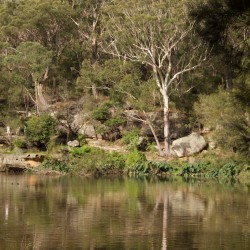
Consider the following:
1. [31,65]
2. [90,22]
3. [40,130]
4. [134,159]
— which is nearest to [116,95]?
[40,130]

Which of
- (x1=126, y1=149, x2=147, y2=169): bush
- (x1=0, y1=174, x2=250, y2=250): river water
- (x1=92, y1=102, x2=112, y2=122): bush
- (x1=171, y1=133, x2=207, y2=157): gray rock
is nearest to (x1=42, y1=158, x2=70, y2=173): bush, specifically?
(x1=126, y1=149, x2=147, y2=169): bush

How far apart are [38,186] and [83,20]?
2110cm

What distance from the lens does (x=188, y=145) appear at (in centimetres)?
4038

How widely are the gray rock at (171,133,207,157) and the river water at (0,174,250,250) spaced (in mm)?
6464

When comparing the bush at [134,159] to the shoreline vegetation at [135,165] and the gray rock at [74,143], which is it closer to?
the shoreline vegetation at [135,165]

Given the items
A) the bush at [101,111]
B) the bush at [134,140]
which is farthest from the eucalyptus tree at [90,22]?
the bush at [134,140]

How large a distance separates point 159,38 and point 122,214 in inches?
801

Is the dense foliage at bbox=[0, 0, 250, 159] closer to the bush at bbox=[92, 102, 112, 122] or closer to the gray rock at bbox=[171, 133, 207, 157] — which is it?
the bush at bbox=[92, 102, 112, 122]

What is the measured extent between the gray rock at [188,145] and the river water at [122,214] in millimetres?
6464

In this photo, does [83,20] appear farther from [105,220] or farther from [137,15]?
[105,220]

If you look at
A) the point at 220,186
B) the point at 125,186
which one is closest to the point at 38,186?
the point at 125,186

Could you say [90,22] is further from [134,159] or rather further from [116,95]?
[134,159]

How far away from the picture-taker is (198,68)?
43.2 meters

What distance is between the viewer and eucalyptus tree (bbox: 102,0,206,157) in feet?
130
